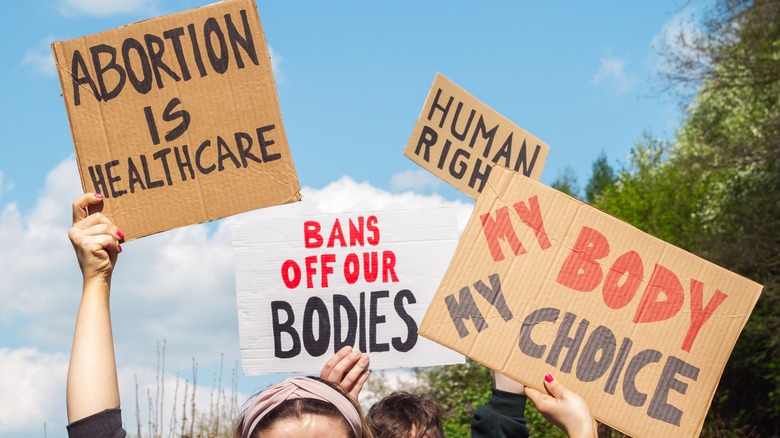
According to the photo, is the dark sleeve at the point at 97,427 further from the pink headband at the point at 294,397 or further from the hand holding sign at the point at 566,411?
the hand holding sign at the point at 566,411

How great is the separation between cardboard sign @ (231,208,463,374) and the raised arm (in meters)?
1.80

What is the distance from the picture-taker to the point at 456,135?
15.8ft

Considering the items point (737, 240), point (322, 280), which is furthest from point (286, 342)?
point (737, 240)

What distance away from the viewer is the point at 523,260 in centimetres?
292

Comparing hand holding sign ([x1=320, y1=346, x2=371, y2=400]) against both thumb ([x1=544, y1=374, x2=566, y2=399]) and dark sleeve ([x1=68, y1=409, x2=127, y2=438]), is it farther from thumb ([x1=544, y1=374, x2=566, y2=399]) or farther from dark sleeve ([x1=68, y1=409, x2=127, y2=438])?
dark sleeve ([x1=68, y1=409, x2=127, y2=438])

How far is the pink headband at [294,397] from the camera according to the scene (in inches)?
69.4

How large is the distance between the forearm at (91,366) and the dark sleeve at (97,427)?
0.05 ft

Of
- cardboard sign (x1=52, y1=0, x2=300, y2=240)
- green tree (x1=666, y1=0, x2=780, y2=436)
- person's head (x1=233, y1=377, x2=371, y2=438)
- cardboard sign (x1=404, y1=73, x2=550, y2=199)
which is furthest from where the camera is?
green tree (x1=666, y1=0, x2=780, y2=436)

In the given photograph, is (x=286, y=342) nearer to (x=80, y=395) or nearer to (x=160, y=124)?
(x=160, y=124)

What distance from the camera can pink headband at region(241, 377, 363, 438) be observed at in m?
1.76

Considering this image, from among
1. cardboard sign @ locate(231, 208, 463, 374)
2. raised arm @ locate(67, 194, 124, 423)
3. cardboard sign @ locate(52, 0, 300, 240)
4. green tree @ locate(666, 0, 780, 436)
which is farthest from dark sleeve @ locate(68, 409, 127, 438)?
green tree @ locate(666, 0, 780, 436)

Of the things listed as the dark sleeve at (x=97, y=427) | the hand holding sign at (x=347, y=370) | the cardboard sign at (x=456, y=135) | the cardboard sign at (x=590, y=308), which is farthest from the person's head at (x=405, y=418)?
the cardboard sign at (x=456, y=135)

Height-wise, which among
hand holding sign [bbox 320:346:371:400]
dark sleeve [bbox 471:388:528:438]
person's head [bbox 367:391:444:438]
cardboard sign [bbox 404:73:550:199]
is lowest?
person's head [bbox 367:391:444:438]

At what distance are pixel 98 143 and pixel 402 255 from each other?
63.2 inches
